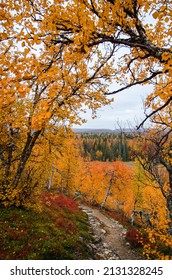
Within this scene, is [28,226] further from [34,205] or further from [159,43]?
[159,43]

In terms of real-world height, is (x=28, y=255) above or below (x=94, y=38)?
below

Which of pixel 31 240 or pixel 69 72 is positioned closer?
pixel 69 72

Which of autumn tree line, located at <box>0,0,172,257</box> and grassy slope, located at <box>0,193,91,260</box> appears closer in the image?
autumn tree line, located at <box>0,0,172,257</box>

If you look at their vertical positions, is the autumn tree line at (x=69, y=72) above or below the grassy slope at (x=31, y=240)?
above

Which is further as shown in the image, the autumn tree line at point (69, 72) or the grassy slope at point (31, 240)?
the grassy slope at point (31, 240)

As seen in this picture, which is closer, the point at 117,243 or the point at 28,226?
the point at 28,226

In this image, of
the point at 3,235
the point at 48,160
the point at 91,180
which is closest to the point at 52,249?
the point at 3,235

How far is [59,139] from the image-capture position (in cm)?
1277

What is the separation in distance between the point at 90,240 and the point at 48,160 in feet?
22.5

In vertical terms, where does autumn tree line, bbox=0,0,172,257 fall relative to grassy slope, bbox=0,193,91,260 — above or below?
above

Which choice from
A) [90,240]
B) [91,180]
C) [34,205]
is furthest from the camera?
[91,180]

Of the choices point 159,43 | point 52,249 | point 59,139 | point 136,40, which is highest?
point 159,43

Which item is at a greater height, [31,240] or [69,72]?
[69,72]
